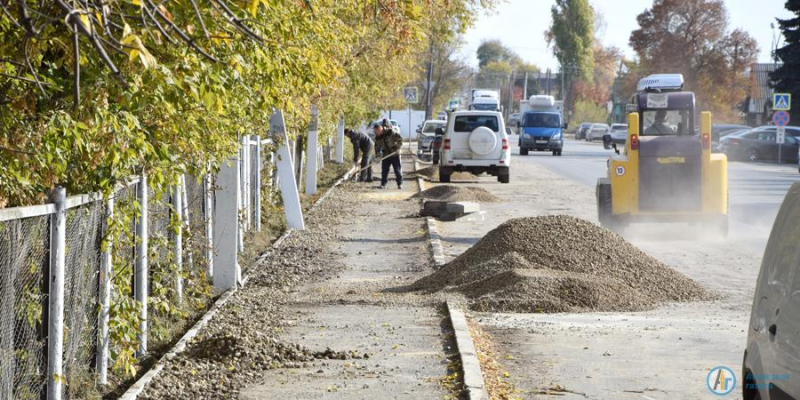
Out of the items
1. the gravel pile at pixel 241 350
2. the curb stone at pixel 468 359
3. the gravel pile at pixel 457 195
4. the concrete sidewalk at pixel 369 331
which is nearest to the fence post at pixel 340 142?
the gravel pile at pixel 457 195

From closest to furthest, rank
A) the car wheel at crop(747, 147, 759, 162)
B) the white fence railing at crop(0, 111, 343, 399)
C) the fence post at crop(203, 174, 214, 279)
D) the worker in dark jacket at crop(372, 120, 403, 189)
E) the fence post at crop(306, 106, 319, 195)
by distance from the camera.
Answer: the white fence railing at crop(0, 111, 343, 399) → the fence post at crop(203, 174, 214, 279) → the fence post at crop(306, 106, 319, 195) → the worker in dark jacket at crop(372, 120, 403, 189) → the car wheel at crop(747, 147, 759, 162)

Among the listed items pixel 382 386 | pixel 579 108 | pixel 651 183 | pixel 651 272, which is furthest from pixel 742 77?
pixel 382 386

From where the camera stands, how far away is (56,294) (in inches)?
269

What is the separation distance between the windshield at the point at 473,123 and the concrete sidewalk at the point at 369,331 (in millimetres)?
15777

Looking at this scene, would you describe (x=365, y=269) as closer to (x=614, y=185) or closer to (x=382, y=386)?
(x=614, y=185)

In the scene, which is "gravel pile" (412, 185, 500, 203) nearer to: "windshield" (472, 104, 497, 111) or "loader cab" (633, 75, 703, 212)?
"loader cab" (633, 75, 703, 212)

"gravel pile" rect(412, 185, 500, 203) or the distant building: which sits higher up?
the distant building

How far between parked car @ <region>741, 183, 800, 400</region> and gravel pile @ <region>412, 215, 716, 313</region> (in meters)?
5.80

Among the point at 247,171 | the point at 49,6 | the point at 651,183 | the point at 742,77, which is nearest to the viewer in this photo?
the point at 49,6

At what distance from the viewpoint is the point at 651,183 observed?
18188 millimetres

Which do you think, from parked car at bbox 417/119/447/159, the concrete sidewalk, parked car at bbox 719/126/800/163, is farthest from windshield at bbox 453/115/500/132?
parked car at bbox 719/126/800/163

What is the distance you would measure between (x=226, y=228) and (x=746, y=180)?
24.4 metres

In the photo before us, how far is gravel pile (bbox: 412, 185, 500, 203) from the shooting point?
26.1 metres

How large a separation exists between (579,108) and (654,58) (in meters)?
33.3
